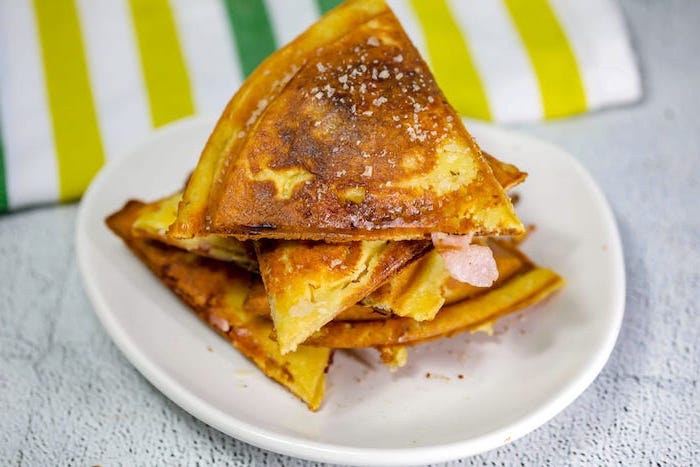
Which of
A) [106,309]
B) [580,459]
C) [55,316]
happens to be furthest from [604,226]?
[55,316]

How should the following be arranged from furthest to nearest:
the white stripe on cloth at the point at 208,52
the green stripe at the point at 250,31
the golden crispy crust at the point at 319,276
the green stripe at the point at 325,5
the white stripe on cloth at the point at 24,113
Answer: the green stripe at the point at 325,5 → the green stripe at the point at 250,31 → the white stripe on cloth at the point at 208,52 → the white stripe on cloth at the point at 24,113 → the golden crispy crust at the point at 319,276

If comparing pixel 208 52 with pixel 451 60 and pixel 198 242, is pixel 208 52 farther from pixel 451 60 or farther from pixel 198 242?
pixel 198 242

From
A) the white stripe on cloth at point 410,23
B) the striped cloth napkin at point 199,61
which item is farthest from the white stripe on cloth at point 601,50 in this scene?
the white stripe on cloth at point 410,23

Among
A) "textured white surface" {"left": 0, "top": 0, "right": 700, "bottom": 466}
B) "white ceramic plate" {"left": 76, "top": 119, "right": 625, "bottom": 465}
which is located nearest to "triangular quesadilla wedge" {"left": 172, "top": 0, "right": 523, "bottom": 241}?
"white ceramic plate" {"left": 76, "top": 119, "right": 625, "bottom": 465}

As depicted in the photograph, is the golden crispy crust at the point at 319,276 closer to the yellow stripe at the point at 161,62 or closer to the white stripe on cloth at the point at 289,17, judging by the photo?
the yellow stripe at the point at 161,62

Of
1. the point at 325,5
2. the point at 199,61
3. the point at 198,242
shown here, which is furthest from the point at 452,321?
the point at 325,5

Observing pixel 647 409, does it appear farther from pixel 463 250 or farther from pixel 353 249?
pixel 353 249

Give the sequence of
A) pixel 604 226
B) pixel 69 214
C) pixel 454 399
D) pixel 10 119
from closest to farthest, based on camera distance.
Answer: pixel 454 399 → pixel 604 226 → pixel 69 214 → pixel 10 119
